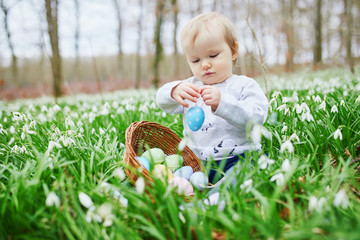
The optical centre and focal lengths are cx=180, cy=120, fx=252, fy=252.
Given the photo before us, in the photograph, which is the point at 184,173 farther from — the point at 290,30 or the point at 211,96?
the point at 290,30

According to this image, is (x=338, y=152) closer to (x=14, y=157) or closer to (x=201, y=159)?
(x=201, y=159)

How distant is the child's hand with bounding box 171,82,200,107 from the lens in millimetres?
1809

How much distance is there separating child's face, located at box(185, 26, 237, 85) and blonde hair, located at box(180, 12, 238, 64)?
3cm

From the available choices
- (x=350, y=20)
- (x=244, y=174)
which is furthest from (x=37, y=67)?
(x=244, y=174)

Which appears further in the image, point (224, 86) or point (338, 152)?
point (224, 86)

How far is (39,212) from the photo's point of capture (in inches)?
50.6

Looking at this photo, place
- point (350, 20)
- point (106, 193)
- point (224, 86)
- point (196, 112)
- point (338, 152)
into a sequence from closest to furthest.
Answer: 1. point (106, 193)
2. point (196, 112)
3. point (338, 152)
4. point (224, 86)
5. point (350, 20)

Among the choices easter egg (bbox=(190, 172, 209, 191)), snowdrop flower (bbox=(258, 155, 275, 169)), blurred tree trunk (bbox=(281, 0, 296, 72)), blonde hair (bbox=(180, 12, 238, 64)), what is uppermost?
blurred tree trunk (bbox=(281, 0, 296, 72))

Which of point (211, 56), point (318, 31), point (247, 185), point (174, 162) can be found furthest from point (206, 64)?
point (318, 31)

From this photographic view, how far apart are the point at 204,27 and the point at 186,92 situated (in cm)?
52

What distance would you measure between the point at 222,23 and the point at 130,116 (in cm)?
174

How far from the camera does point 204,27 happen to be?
1.91m

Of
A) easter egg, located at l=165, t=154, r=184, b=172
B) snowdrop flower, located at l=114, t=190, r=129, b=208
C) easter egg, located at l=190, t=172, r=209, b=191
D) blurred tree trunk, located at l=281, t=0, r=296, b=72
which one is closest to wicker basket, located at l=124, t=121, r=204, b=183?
easter egg, located at l=165, t=154, r=184, b=172

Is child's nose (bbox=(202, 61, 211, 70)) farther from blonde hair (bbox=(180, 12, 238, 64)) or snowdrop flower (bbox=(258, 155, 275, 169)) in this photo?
snowdrop flower (bbox=(258, 155, 275, 169))
